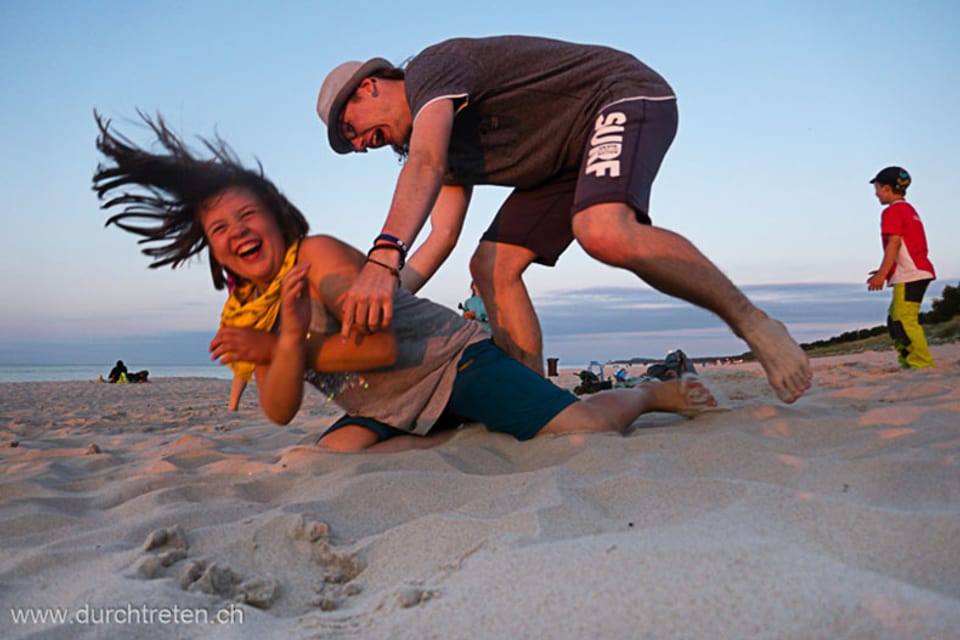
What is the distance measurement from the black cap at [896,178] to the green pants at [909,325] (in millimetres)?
843

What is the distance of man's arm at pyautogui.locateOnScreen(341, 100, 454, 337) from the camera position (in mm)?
2072

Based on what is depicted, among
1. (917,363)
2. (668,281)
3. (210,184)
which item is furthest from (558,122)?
(917,363)

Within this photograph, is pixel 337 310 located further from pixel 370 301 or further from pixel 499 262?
pixel 499 262

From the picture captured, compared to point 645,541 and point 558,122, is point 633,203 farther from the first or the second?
point 645,541

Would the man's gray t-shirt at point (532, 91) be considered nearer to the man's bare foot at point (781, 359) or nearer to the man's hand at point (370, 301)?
the man's hand at point (370, 301)

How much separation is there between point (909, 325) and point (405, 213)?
5.06 meters

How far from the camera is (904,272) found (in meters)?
5.78

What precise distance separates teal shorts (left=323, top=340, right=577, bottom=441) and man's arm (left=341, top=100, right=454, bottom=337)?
56 cm

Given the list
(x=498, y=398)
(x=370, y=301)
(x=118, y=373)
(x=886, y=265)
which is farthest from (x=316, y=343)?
(x=118, y=373)

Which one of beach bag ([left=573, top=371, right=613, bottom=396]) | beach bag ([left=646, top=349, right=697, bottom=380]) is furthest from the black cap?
beach bag ([left=646, top=349, right=697, bottom=380])

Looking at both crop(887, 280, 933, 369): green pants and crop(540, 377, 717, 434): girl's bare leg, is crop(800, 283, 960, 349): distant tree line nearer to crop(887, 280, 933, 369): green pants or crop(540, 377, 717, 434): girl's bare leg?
crop(887, 280, 933, 369): green pants

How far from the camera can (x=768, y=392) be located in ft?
13.8

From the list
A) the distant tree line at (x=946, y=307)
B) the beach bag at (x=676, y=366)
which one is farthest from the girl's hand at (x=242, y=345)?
the distant tree line at (x=946, y=307)

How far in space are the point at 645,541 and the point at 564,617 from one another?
29cm
